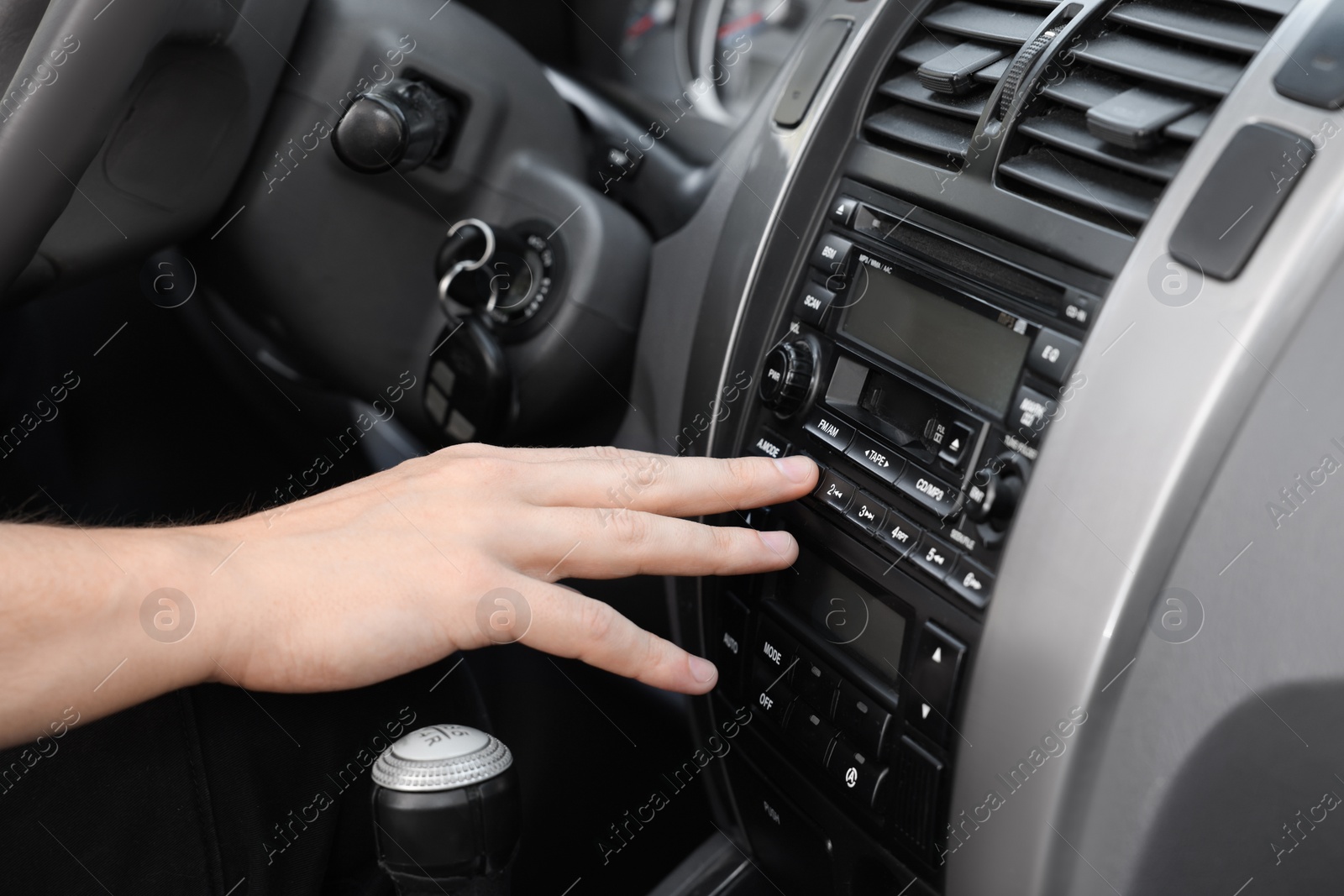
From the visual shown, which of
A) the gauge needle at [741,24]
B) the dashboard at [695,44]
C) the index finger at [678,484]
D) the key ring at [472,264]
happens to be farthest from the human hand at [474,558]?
the gauge needle at [741,24]

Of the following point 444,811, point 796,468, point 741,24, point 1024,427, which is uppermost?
point 741,24

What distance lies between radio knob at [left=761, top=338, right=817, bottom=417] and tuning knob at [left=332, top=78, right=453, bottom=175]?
481mm

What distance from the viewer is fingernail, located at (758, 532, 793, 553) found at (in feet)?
2.80

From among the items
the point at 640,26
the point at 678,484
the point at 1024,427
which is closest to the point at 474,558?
the point at 678,484

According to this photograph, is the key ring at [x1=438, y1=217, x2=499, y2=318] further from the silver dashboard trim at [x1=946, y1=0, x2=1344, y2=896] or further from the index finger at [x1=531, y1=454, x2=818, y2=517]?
the silver dashboard trim at [x1=946, y1=0, x2=1344, y2=896]

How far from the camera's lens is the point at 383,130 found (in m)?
1.13

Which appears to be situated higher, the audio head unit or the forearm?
the audio head unit

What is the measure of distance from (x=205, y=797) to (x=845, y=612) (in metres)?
0.50

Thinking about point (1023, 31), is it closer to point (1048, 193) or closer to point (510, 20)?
point (1048, 193)

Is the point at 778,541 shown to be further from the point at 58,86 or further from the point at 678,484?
the point at 58,86

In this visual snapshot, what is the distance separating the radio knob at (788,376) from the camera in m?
0.87

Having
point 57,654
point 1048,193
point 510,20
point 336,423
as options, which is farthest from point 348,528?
point 510,20

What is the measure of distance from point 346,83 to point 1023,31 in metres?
0.74

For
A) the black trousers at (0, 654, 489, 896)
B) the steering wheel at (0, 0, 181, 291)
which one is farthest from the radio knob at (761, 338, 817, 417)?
the steering wheel at (0, 0, 181, 291)
